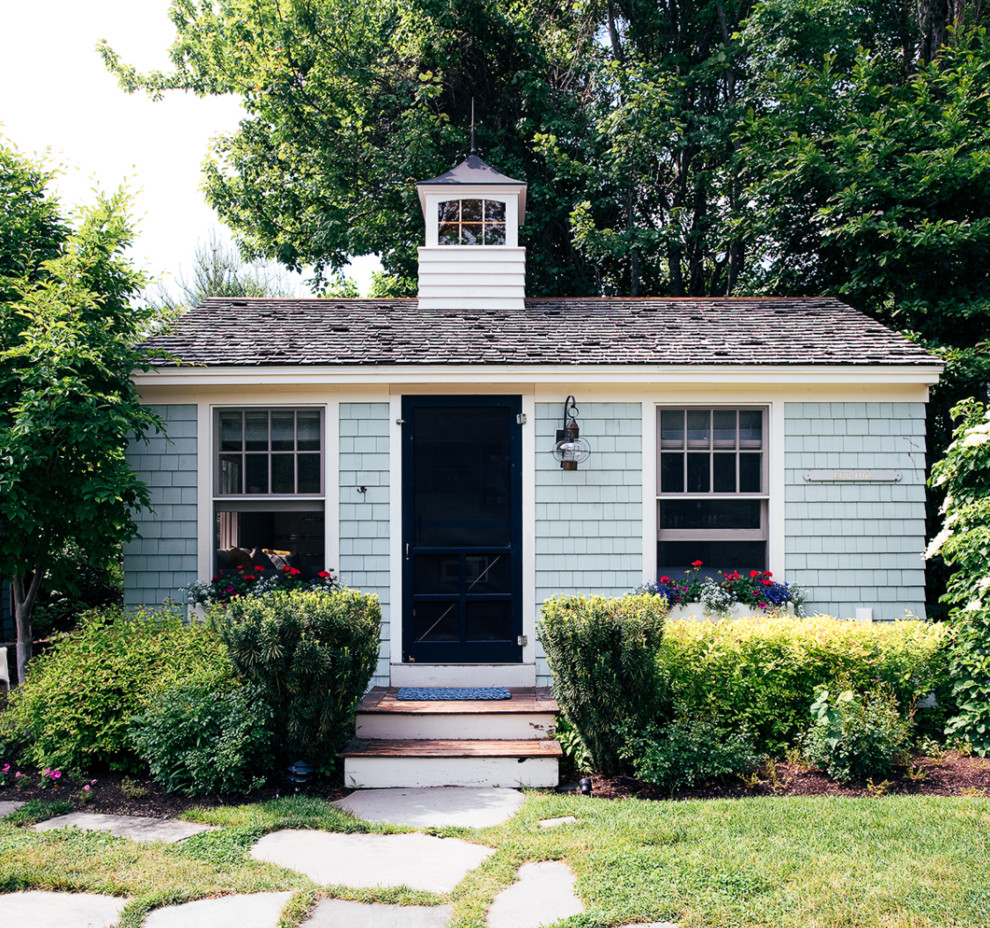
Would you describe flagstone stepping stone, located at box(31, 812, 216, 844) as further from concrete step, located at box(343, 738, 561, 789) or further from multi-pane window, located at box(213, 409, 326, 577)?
multi-pane window, located at box(213, 409, 326, 577)

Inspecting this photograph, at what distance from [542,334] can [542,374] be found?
905 mm

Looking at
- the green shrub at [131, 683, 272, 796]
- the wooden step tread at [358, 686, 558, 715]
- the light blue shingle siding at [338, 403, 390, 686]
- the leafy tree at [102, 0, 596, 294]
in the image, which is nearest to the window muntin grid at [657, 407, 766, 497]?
the wooden step tread at [358, 686, 558, 715]

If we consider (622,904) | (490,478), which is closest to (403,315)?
(490,478)

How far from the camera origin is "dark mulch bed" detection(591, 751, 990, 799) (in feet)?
15.6

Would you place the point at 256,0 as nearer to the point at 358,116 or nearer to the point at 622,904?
the point at 358,116

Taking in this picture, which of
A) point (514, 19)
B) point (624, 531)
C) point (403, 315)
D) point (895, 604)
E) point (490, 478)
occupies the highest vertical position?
point (514, 19)

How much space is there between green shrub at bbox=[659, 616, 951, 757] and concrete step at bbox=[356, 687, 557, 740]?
1.09 meters

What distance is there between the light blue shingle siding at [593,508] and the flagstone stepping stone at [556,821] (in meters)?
2.35

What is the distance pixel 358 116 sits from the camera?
13859 millimetres

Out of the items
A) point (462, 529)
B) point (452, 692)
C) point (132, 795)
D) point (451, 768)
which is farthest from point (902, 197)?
point (132, 795)

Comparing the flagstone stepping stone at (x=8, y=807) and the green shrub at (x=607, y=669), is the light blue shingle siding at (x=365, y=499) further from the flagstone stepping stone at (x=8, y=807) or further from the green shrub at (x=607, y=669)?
the flagstone stepping stone at (x=8, y=807)

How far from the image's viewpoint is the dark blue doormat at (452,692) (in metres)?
6.23

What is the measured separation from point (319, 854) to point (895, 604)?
5.42 meters

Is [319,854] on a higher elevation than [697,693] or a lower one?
lower
